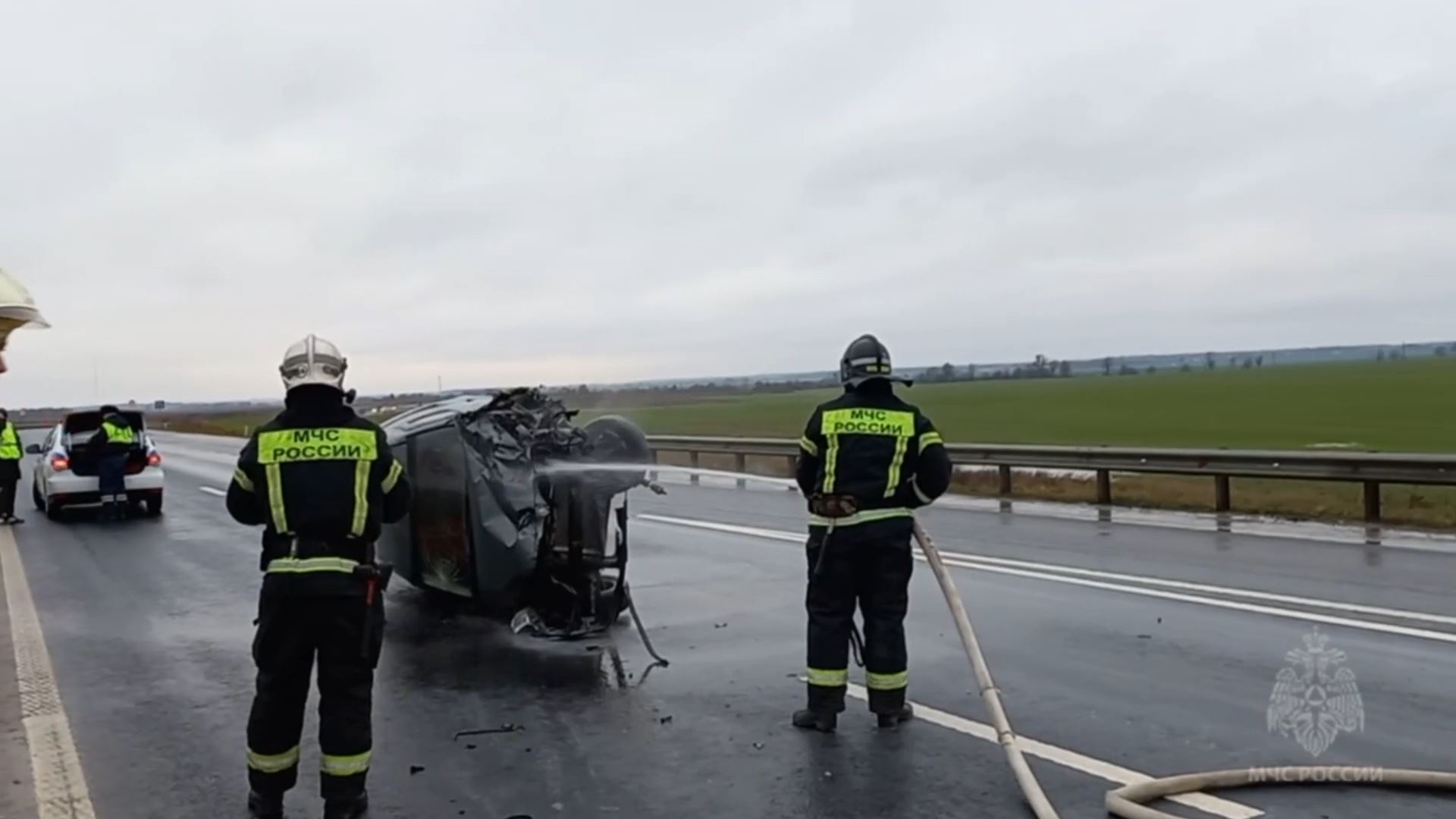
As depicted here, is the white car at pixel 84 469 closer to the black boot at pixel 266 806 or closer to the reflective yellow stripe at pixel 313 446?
the black boot at pixel 266 806

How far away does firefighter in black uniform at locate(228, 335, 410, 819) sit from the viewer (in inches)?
203

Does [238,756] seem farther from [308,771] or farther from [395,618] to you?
[395,618]

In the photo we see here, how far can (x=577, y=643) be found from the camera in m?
8.52

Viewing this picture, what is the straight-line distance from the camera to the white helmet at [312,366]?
207 inches

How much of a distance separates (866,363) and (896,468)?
0.53m

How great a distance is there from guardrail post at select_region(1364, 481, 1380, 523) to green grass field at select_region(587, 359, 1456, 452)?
7868 mm

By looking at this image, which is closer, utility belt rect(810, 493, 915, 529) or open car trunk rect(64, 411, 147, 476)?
utility belt rect(810, 493, 915, 529)

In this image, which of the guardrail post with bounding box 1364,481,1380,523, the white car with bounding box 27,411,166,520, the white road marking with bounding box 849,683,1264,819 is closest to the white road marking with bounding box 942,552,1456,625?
the white road marking with bounding box 849,683,1264,819

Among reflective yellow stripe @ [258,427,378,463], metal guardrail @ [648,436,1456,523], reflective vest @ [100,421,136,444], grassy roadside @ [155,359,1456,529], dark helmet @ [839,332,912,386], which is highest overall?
dark helmet @ [839,332,912,386]

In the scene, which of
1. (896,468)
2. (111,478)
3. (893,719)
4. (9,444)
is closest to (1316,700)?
(893,719)

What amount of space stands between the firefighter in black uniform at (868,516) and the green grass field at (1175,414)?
10.2 feet

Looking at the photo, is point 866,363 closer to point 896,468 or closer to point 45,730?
point 896,468

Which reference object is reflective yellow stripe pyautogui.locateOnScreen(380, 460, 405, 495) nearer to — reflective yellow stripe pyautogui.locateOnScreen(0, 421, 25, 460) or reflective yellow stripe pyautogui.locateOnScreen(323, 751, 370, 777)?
reflective yellow stripe pyautogui.locateOnScreen(323, 751, 370, 777)

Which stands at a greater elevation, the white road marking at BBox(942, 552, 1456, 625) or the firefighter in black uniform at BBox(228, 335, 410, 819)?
the firefighter in black uniform at BBox(228, 335, 410, 819)
